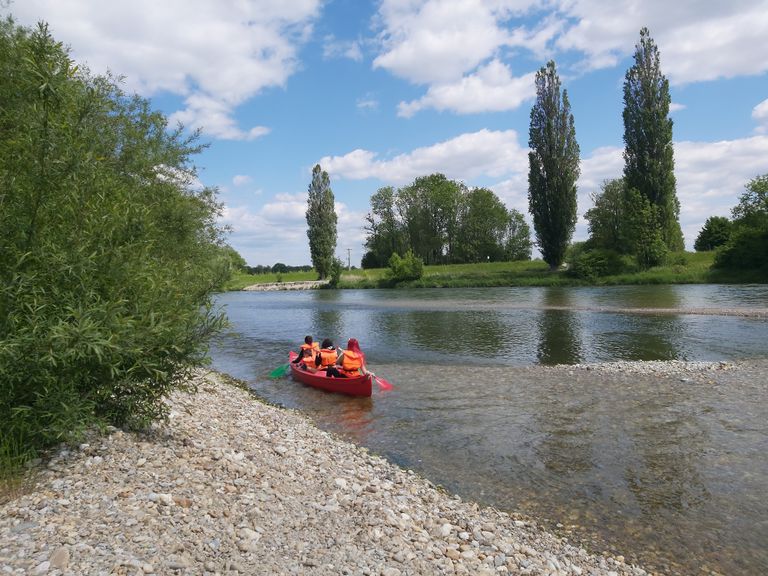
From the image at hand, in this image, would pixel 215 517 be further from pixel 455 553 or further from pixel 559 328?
pixel 559 328

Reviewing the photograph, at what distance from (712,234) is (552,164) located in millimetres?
34121

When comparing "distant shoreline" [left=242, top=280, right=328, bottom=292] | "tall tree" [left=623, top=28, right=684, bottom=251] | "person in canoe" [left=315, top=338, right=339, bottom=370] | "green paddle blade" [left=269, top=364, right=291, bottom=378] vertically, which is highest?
"tall tree" [left=623, top=28, right=684, bottom=251]

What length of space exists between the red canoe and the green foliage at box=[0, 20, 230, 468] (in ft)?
Result: 25.2

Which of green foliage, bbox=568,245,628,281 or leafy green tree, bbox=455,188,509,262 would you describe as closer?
green foliage, bbox=568,245,628,281

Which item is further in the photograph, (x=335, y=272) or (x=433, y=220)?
(x=433, y=220)

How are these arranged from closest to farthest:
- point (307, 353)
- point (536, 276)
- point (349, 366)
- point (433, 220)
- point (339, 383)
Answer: point (339, 383) < point (349, 366) < point (307, 353) < point (536, 276) < point (433, 220)

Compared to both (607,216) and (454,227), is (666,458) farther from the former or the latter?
(454,227)

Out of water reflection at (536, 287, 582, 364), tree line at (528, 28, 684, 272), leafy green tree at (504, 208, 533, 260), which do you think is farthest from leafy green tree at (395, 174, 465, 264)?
water reflection at (536, 287, 582, 364)

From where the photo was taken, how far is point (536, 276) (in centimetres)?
7031

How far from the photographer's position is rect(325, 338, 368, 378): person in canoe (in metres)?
15.7

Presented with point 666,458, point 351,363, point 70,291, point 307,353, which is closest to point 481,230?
A: point 307,353

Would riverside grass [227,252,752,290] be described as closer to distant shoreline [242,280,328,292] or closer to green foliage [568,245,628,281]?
green foliage [568,245,628,281]

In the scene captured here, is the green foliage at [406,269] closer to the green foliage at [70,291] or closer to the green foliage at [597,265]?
the green foliage at [597,265]

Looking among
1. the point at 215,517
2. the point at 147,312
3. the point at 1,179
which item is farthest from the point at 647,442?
the point at 1,179
